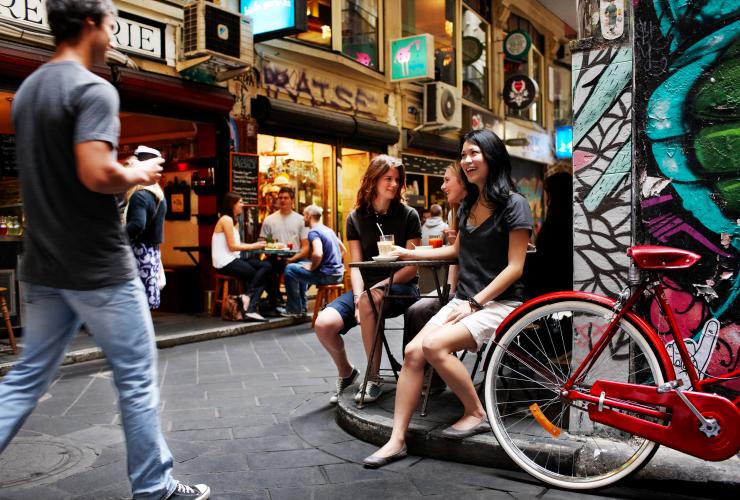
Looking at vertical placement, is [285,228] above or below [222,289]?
above

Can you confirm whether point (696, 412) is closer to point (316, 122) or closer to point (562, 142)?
point (316, 122)

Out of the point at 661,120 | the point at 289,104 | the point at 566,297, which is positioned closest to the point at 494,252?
the point at 566,297

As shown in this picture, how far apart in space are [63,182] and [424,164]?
14.2m

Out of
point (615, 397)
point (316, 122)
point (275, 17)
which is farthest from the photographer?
point (316, 122)

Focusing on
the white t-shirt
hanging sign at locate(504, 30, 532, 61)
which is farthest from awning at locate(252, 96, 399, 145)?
hanging sign at locate(504, 30, 532, 61)

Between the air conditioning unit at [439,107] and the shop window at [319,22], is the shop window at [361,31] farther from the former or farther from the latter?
the air conditioning unit at [439,107]

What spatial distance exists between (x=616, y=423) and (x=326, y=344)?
2.13 metres

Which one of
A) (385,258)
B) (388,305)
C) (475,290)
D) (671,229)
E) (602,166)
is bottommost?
(388,305)

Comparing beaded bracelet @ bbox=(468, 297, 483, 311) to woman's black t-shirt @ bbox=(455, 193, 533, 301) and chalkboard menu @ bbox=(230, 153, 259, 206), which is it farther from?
chalkboard menu @ bbox=(230, 153, 259, 206)

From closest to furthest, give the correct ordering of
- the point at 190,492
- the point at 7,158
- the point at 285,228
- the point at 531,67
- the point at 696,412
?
the point at 696,412 → the point at 190,492 → the point at 7,158 → the point at 285,228 → the point at 531,67

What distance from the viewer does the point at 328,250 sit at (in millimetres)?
8930

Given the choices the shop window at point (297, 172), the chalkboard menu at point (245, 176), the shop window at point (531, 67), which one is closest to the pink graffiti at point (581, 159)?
the chalkboard menu at point (245, 176)

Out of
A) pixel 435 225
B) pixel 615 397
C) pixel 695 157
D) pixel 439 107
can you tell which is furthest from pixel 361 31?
pixel 615 397

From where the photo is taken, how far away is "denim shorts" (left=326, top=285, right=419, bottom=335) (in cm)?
468
